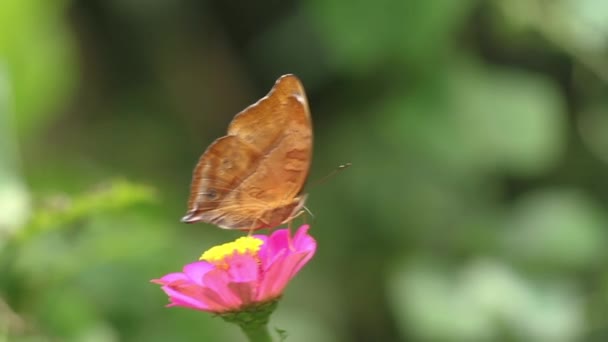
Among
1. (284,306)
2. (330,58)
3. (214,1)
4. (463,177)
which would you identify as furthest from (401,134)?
(214,1)

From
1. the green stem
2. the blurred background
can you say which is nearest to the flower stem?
the green stem

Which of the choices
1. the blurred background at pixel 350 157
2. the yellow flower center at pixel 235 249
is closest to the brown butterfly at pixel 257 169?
the yellow flower center at pixel 235 249

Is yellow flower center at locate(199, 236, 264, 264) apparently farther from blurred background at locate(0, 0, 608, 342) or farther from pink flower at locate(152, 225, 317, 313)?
blurred background at locate(0, 0, 608, 342)

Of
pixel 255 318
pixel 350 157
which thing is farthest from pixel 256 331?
pixel 350 157

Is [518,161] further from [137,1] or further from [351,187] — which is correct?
[137,1]

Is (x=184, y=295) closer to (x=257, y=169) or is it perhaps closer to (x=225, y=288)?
(x=225, y=288)

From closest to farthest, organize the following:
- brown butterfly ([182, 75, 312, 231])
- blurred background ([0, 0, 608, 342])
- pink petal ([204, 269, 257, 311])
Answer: pink petal ([204, 269, 257, 311]), brown butterfly ([182, 75, 312, 231]), blurred background ([0, 0, 608, 342])

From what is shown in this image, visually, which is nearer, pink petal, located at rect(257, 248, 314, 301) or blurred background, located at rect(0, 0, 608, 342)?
pink petal, located at rect(257, 248, 314, 301)
